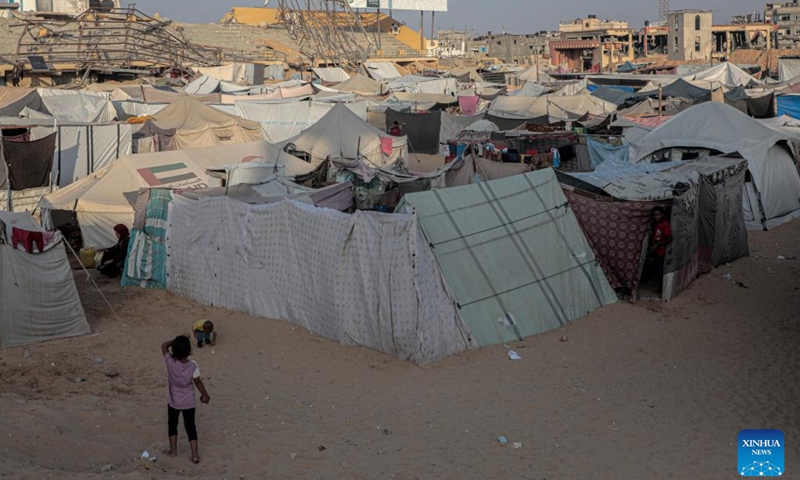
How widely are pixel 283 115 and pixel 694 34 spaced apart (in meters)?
53.0

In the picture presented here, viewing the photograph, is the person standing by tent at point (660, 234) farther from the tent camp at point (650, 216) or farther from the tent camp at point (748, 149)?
the tent camp at point (748, 149)

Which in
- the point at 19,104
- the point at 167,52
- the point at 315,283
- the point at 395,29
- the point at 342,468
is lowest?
the point at 342,468

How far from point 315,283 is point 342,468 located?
3343mm

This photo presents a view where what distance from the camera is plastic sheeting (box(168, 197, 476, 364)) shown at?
8570 mm

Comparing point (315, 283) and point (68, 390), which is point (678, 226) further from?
point (68, 390)

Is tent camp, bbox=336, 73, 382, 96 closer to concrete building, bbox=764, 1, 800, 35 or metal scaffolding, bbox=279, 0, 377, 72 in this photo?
metal scaffolding, bbox=279, 0, 377, 72

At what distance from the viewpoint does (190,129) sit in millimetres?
20062

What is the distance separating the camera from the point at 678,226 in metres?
10.4

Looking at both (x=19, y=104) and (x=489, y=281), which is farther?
(x=19, y=104)

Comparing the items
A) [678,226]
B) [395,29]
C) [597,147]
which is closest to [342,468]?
[678,226]

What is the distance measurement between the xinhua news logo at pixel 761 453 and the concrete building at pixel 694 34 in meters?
66.2

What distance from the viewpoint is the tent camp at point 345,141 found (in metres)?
18.4

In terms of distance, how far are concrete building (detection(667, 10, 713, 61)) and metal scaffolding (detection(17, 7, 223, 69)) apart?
131 feet

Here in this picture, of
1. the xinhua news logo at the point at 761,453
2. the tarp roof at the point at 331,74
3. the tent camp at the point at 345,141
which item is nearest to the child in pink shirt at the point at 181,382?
the xinhua news logo at the point at 761,453
